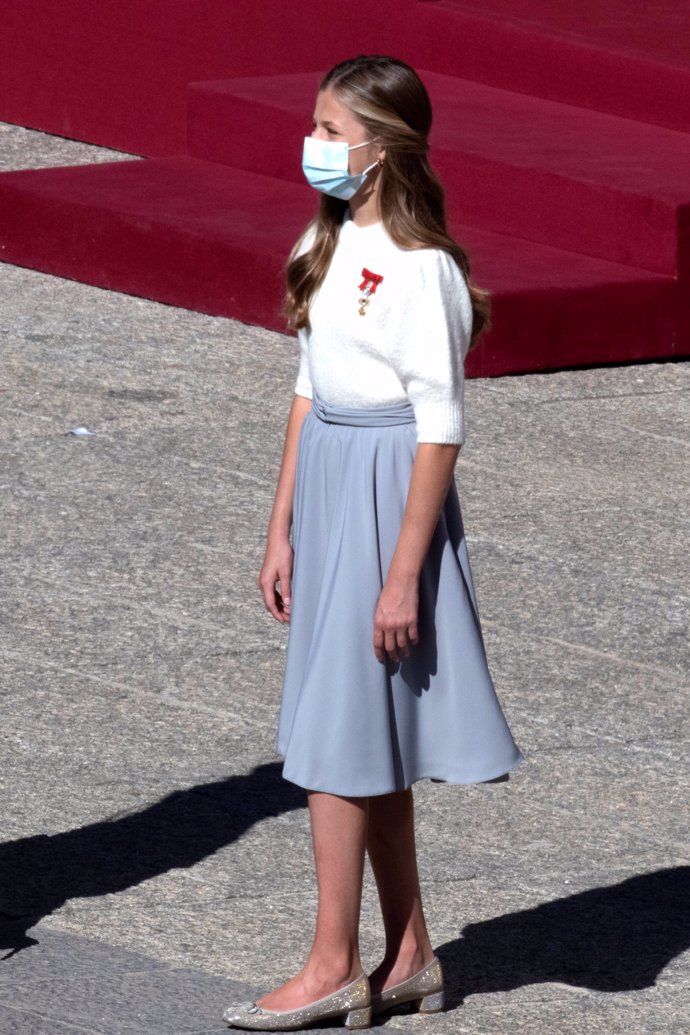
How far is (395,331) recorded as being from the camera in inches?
135

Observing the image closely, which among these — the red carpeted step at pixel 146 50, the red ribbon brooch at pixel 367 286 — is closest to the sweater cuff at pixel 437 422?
the red ribbon brooch at pixel 367 286

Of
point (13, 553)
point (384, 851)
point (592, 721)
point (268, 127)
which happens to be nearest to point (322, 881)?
point (384, 851)

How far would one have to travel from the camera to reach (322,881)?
360 centimetres

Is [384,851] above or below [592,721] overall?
above

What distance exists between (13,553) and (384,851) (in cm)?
276

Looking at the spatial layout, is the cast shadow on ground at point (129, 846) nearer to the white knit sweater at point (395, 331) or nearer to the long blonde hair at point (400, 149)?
the white knit sweater at point (395, 331)

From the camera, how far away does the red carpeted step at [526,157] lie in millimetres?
8781

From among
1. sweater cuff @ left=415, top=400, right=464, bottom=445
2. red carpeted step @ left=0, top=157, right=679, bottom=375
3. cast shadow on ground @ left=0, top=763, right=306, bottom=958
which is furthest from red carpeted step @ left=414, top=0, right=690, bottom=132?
sweater cuff @ left=415, top=400, right=464, bottom=445

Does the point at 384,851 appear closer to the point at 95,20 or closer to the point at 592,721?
the point at 592,721

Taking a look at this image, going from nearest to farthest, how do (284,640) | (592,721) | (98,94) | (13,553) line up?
(592,721)
(284,640)
(13,553)
(98,94)

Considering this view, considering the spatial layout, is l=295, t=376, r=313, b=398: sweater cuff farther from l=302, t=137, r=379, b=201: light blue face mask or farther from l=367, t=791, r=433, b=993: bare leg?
l=367, t=791, r=433, b=993: bare leg

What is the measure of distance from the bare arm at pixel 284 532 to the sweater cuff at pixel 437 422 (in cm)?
34

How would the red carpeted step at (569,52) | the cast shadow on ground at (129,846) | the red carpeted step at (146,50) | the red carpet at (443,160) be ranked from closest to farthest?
the cast shadow on ground at (129,846) < the red carpet at (443,160) < the red carpeted step at (569,52) < the red carpeted step at (146,50)

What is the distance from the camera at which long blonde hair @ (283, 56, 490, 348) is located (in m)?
3.48
